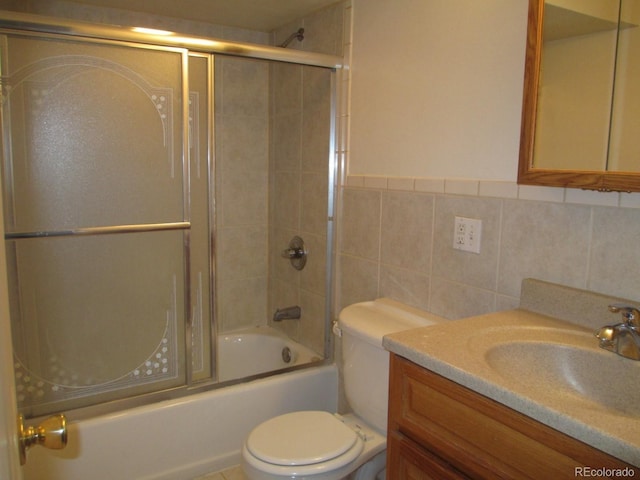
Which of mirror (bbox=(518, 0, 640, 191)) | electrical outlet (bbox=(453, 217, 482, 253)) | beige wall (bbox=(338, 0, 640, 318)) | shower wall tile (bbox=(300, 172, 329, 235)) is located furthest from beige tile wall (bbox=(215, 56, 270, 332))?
mirror (bbox=(518, 0, 640, 191))

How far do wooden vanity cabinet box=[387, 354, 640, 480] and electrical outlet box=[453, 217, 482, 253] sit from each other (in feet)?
1.82

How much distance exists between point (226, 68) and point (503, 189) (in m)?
1.79

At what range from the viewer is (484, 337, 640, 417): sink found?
1.09 m

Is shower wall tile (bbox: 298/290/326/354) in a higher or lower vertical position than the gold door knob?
lower

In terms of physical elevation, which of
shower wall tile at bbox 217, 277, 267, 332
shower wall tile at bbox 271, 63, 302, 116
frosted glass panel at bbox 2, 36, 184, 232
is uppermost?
shower wall tile at bbox 271, 63, 302, 116

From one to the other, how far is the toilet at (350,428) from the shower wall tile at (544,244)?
1.19 ft

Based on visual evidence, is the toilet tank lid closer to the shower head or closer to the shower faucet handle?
the shower faucet handle

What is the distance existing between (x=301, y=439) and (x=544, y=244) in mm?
977

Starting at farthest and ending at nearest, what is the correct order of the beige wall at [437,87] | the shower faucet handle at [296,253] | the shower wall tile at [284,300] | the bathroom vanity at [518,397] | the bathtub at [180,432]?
the shower wall tile at [284,300]
the shower faucet handle at [296,253]
the bathtub at [180,432]
the beige wall at [437,87]
the bathroom vanity at [518,397]

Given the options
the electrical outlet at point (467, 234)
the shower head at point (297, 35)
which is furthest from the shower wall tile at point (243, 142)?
the electrical outlet at point (467, 234)

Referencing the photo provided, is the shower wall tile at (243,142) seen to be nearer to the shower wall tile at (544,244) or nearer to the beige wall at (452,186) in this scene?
the beige wall at (452,186)

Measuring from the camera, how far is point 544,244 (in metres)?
1.40

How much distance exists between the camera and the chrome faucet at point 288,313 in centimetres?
265

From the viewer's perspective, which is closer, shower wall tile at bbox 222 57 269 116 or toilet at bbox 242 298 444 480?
toilet at bbox 242 298 444 480
